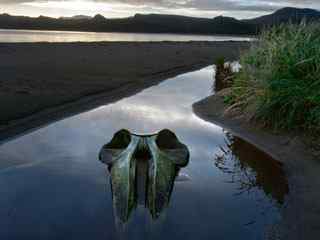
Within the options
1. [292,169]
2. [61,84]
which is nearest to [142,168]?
[292,169]

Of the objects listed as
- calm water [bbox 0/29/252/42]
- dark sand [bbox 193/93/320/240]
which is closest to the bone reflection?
dark sand [bbox 193/93/320/240]

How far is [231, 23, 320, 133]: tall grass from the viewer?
8.57 meters

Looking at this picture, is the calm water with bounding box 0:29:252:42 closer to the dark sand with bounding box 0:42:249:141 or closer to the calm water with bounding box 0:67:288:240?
the dark sand with bounding box 0:42:249:141

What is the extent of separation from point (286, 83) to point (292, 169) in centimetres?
246

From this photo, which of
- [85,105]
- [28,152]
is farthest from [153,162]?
[85,105]

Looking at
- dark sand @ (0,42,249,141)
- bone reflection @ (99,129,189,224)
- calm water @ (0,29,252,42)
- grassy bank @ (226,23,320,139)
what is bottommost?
calm water @ (0,29,252,42)

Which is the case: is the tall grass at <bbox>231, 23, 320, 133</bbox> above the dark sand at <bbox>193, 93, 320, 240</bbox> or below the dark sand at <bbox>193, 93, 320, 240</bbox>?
above

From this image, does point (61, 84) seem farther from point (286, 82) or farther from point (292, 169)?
point (292, 169)

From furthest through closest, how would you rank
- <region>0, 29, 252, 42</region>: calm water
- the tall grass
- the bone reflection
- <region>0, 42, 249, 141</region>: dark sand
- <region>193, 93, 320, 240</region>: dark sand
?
<region>0, 29, 252, 42</region>: calm water, <region>0, 42, 249, 141</region>: dark sand, the tall grass, the bone reflection, <region>193, 93, 320, 240</region>: dark sand

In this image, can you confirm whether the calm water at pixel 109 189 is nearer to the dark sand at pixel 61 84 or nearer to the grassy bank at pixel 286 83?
the dark sand at pixel 61 84

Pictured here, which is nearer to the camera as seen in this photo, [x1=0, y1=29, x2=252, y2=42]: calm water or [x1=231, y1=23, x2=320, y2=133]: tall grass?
[x1=231, y1=23, x2=320, y2=133]: tall grass

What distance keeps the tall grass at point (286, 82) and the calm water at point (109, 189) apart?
1.02 meters

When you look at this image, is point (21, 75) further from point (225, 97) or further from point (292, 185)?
point (292, 185)

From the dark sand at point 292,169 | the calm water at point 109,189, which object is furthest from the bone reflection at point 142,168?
the dark sand at point 292,169
